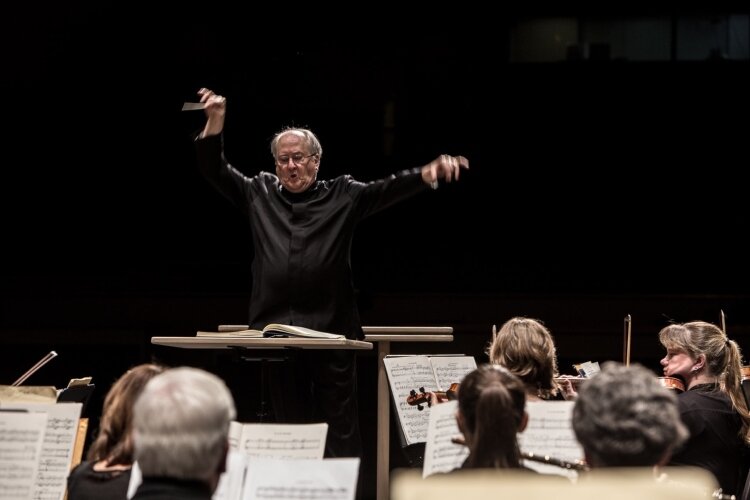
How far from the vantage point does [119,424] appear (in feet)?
9.32

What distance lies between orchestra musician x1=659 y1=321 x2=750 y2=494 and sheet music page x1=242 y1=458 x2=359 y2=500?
1991 mm

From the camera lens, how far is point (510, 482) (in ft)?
4.93

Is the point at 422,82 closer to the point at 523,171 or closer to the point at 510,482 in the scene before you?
the point at 523,171

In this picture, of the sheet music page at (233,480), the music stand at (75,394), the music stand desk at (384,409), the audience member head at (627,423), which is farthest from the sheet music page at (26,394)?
the audience member head at (627,423)

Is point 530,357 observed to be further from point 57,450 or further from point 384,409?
point 57,450

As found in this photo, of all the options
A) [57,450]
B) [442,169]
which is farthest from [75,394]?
[442,169]

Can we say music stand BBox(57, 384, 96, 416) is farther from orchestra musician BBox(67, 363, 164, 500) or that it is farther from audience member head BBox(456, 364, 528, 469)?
audience member head BBox(456, 364, 528, 469)

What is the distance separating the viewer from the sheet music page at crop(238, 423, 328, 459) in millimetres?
2748

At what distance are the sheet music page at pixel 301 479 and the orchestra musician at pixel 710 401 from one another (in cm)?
199

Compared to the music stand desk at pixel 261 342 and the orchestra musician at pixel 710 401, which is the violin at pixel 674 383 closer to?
the orchestra musician at pixel 710 401

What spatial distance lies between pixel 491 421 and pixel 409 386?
66.9 inches

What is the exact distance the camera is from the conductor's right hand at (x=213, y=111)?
152 inches

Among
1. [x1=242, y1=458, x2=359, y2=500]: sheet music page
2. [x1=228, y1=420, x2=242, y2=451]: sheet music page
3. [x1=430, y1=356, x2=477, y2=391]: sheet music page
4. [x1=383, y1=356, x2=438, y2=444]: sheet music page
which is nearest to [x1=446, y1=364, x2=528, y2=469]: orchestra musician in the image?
[x1=242, y1=458, x2=359, y2=500]: sheet music page

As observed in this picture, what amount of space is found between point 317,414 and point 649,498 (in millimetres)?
2420
